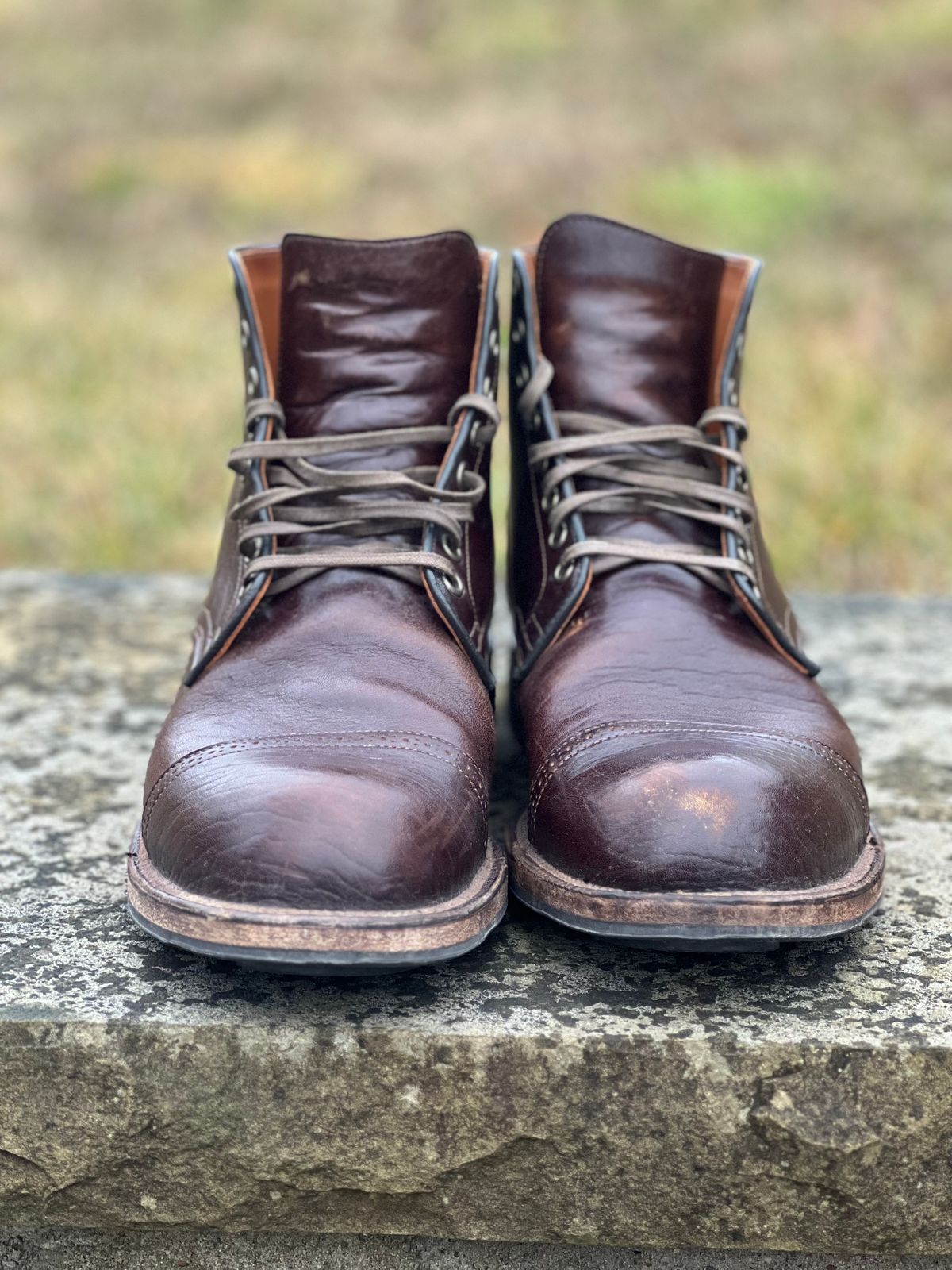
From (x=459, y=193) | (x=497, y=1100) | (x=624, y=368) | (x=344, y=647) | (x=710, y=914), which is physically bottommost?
(x=459, y=193)

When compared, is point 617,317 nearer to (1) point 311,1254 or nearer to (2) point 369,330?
(2) point 369,330

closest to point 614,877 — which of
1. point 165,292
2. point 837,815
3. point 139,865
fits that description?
point 837,815

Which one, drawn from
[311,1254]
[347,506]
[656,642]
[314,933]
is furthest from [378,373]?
[311,1254]

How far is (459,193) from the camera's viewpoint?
29.3 feet

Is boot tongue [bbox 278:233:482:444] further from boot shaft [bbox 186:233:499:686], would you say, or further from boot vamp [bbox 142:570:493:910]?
boot vamp [bbox 142:570:493:910]

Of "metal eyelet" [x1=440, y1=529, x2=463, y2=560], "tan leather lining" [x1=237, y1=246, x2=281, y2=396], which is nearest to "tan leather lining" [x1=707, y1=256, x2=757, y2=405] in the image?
"metal eyelet" [x1=440, y1=529, x2=463, y2=560]

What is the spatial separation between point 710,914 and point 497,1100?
0.24 metres

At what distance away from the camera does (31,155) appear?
10039 millimetres

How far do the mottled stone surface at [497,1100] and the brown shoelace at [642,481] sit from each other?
0.49m

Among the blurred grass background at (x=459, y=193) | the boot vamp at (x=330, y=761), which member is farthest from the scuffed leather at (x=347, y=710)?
the blurred grass background at (x=459, y=193)

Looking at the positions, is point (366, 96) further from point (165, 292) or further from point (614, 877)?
point (614, 877)

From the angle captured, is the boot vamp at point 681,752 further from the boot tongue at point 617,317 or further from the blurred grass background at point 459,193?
the blurred grass background at point 459,193

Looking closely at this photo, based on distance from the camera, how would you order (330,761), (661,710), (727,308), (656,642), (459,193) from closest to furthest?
(330,761) < (661,710) < (656,642) < (727,308) < (459,193)

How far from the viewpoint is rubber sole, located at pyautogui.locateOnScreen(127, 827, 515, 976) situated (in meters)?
1.06
